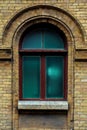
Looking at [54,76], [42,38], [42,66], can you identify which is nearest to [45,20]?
[42,38]

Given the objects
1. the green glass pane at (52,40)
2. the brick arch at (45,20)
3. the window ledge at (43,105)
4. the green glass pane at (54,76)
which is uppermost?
the brick arch at (45,20)

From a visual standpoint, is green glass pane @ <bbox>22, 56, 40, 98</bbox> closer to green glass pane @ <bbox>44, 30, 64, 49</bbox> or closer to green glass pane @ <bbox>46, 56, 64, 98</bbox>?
green glass pane @ <bbox>46, 56, 64, 98</bbox>

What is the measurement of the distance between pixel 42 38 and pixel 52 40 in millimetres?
259

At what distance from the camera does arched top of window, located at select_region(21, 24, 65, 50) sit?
311 inches

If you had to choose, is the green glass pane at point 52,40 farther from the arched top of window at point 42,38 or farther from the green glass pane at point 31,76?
the green glass pane at point 31,76

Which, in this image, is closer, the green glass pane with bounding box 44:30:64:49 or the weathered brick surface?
the weathered brick surface

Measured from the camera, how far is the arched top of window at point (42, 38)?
7.89m

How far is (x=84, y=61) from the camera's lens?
25.0 feet

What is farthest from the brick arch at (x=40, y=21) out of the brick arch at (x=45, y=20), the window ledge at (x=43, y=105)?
the window ledge at (x=43, y=105)

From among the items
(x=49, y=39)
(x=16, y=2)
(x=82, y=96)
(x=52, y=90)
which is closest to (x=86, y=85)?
(x=82, y=96)

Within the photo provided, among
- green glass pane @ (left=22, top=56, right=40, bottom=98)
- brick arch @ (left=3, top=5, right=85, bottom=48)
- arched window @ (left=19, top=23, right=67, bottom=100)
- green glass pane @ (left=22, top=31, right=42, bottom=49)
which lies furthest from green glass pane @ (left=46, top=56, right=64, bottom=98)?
brick arch @ (left=3, top=5, right=85, bottom=48)

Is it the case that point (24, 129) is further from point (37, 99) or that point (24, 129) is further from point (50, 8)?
point (50, 8)

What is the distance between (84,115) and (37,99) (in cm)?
123

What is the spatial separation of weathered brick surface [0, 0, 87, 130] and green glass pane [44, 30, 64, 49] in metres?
0.29
